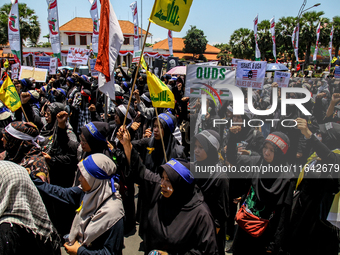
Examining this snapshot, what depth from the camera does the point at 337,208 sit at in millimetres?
2436

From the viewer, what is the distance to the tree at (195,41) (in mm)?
57938

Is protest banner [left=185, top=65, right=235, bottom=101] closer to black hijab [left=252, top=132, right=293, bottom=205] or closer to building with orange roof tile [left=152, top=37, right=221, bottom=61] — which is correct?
black hijab [left=252, top=132, right=293, bottom=205]

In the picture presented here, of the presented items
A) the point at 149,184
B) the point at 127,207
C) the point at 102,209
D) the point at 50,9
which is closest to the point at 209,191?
the point at 149,184

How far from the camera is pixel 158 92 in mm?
3100

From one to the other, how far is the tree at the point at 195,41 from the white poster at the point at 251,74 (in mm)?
54340

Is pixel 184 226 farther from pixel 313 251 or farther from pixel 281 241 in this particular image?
pixel 313 251

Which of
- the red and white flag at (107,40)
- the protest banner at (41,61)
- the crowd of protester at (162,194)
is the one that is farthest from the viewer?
the protest banner at (41,61)

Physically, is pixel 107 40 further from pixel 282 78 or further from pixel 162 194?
pixel 282 78

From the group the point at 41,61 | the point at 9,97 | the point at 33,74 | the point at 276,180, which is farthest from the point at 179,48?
the point at 276,180

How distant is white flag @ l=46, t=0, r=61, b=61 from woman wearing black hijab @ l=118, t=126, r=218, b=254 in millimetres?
8861

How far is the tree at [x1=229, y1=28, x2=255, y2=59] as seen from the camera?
37.6 m

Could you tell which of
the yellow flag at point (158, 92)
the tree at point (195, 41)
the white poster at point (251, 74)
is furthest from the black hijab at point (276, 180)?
the tree at point (195, 41)

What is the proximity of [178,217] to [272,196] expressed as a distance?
3.62 feet

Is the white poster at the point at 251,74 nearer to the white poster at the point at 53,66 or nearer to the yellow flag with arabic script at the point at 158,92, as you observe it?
the yellow flag with arabic script at the point at 158,92
